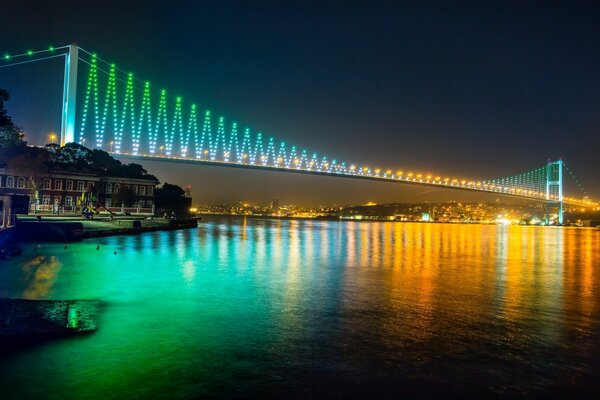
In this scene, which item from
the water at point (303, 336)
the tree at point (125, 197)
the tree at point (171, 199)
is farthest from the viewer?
the tree at point (171, 199)

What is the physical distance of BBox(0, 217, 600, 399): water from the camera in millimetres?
6453

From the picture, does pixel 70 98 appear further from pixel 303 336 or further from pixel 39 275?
pixel 303 336

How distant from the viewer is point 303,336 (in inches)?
348

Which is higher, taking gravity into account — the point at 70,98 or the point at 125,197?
the point at 70,98

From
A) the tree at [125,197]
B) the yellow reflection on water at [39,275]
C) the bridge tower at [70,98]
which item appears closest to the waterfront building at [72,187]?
the tree at [125,197]

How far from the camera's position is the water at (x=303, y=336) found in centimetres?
645

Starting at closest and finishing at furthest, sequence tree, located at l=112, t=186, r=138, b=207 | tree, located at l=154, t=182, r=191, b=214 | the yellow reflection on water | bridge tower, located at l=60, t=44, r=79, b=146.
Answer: the yellow reflection on water → bridge tower, located at l=60, t=44, r=79, b=146 → tree, located at l=112, t=186, r=138, b=207 → tree, located at l=154, t=182, r=191, b=214

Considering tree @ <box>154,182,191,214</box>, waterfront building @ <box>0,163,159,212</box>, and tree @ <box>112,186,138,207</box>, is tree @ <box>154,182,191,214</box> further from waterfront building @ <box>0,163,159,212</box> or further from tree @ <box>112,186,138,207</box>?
tree @ <box>112,186,138,207</box>

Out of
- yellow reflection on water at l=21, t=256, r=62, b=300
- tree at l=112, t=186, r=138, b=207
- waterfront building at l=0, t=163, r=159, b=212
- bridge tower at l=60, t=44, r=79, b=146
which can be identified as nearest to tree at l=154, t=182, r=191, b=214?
waterfront building at l=0, t=163, r=159, b=212

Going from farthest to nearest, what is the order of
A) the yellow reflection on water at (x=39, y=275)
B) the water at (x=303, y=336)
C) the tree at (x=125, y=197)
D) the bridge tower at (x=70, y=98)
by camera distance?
the tree at (x=125, y=197) < the bridge tower at (x=70, y=98) < the yellow reflection on water at (x=39, y=275) < the water at (x=303, y=336)

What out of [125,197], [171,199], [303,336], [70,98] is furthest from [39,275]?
[171,199]

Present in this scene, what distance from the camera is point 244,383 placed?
645 cm

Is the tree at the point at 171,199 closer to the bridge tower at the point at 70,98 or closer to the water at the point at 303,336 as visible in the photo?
the bridge tower at the point at 70,98

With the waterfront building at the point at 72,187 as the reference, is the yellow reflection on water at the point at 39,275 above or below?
below
